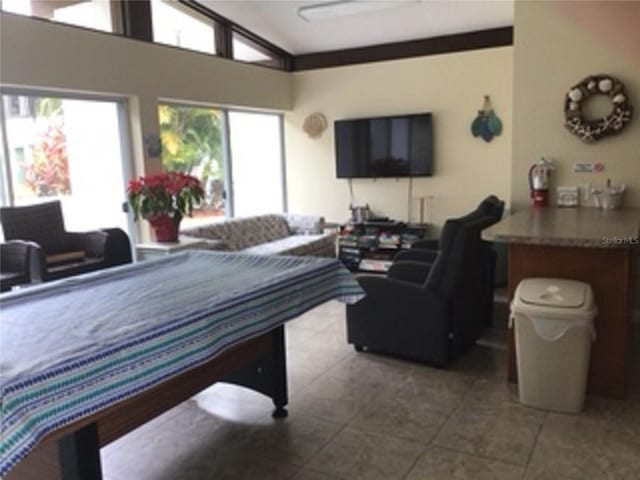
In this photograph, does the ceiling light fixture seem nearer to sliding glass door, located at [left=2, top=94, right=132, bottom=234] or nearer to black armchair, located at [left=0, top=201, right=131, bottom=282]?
sliding glass door, located at [left=2, top=94, right=132, bottom=234]

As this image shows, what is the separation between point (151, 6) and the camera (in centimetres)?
540

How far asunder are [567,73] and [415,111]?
2.45m

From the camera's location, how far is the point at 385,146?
6688 mm

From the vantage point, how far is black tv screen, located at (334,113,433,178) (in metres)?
6.48

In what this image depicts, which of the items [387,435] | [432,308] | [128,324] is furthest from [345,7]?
[128,324]

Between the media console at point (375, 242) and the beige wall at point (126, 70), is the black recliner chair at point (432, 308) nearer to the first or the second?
the media console at point (375, 242)

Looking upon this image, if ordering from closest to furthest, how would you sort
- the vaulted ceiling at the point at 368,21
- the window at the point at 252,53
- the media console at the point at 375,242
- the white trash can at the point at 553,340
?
1. the white trash can at the point at 553,340
2. the vaulted ceiling at the point at 368,21
3. the media console at the point at 375,242
4. the window at the point at 252,53

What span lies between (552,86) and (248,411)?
3383mm

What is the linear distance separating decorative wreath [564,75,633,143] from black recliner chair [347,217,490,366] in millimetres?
1187

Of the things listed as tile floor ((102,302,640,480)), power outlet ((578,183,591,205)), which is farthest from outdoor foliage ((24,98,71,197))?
power outlet ((578,183,591,205))

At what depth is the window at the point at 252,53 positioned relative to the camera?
6629mm

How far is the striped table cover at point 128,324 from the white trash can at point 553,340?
92cm

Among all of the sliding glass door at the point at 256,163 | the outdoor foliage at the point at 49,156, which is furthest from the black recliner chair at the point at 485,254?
the outdoor foliage at the point at 49,156

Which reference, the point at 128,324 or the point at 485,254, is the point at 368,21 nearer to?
the point at 485,254
